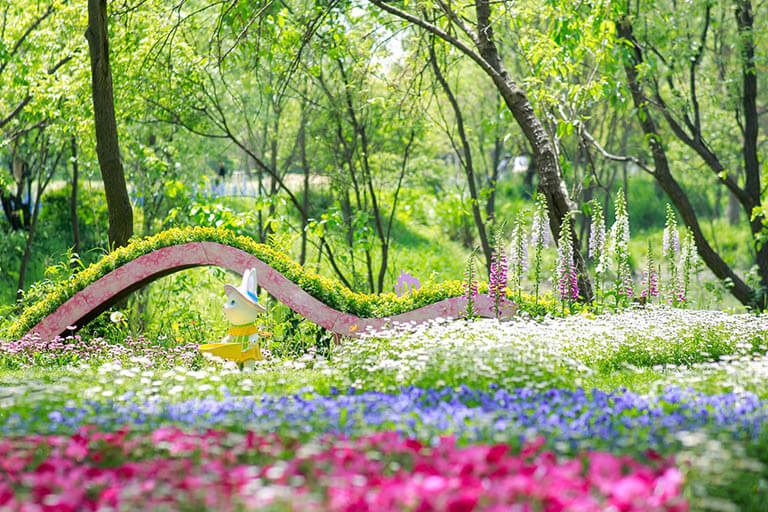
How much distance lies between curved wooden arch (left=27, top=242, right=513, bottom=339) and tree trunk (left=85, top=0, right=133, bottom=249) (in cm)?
122

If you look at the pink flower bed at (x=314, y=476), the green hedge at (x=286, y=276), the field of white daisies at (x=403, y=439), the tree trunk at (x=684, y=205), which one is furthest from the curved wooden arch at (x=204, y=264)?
the pink flower bed at (x=314, y=476)

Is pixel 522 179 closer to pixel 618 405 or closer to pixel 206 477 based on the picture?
pixel 618 405

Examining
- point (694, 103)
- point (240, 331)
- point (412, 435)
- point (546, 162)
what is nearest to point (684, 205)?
point (694, 103)

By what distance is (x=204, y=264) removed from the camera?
8.14 metres

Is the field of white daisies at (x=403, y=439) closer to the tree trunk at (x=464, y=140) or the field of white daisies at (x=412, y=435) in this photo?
the field of white daisies at (x=412, y=435)

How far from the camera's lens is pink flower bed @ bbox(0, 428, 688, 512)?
96.6 inches

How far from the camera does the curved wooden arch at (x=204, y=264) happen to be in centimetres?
780

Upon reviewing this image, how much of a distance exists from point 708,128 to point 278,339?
13.9m

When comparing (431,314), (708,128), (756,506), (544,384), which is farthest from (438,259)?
(756,506)

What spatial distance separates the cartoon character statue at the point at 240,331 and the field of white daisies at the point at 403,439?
909 millimetres

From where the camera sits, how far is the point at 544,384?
431 centimetres

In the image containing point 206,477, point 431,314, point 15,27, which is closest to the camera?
point 206,477

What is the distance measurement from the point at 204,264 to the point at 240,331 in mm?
1633

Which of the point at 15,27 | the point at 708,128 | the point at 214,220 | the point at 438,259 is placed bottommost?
the point at 438,259
